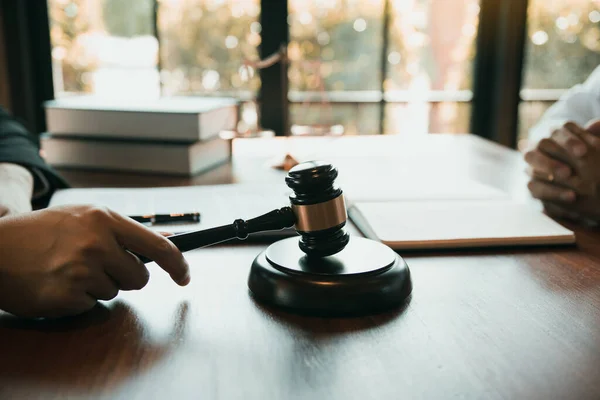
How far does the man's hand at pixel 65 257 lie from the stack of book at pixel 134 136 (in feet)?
2.23

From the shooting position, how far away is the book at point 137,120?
121cm

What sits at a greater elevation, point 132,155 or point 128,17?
point 128,17

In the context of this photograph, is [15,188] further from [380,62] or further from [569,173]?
[380,62]

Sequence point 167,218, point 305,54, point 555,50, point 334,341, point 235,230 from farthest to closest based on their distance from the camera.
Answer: point 555,50 < point 305,54 < point 167,218 < point 235,230 < point 334,341

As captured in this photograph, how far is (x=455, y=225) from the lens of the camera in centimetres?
79

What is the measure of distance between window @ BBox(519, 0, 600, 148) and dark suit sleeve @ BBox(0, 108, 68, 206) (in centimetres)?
277

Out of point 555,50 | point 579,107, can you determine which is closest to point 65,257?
point 579,107

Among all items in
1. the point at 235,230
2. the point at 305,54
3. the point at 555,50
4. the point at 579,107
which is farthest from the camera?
the point at 555,50

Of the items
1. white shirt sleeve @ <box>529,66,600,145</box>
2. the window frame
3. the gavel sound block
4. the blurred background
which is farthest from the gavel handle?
the blurred background

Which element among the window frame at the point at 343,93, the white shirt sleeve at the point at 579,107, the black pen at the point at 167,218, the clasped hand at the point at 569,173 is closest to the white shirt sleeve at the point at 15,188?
the black pen at the point at 167,218

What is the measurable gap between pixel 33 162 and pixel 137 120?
312mm

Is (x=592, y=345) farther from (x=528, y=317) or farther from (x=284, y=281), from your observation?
(x=284, y=281)

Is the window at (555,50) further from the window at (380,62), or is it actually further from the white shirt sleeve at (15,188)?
the white shirt sleeve at (15,188)

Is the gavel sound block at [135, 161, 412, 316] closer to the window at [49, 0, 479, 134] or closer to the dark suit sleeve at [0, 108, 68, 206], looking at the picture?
the dark suit sleeve at [0, 108, 68, 206]
